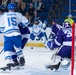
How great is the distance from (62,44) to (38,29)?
266 inches

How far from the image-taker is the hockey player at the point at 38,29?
513 inches

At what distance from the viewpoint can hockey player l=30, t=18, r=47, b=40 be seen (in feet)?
42.7

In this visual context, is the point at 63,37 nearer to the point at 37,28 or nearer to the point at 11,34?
the point at 11,34

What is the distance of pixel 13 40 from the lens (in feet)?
22.2

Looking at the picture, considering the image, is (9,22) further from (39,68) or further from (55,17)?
(55,17)

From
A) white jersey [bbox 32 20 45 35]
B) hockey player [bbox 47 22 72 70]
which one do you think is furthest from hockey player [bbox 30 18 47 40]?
hockey player [bbox 47 22 72 70]

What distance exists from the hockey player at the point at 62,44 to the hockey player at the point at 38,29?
20.4ft

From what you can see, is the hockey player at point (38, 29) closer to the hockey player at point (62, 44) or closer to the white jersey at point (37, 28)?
the white jersey at point (37, 28)

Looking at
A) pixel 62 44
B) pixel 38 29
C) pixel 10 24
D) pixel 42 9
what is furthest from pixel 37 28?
pixel 62 44

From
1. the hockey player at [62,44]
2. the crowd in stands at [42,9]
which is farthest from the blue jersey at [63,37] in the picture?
the crowd in stands at [42,9]

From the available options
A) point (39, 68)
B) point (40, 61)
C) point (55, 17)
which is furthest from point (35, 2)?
point (39, 68)

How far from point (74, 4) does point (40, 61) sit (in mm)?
6737

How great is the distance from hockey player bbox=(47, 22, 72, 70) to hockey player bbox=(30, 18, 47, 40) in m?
6.21

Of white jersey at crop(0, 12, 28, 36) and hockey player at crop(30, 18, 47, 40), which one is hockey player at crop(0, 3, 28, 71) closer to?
white jersey at crop(0, 12, 28, 36)
